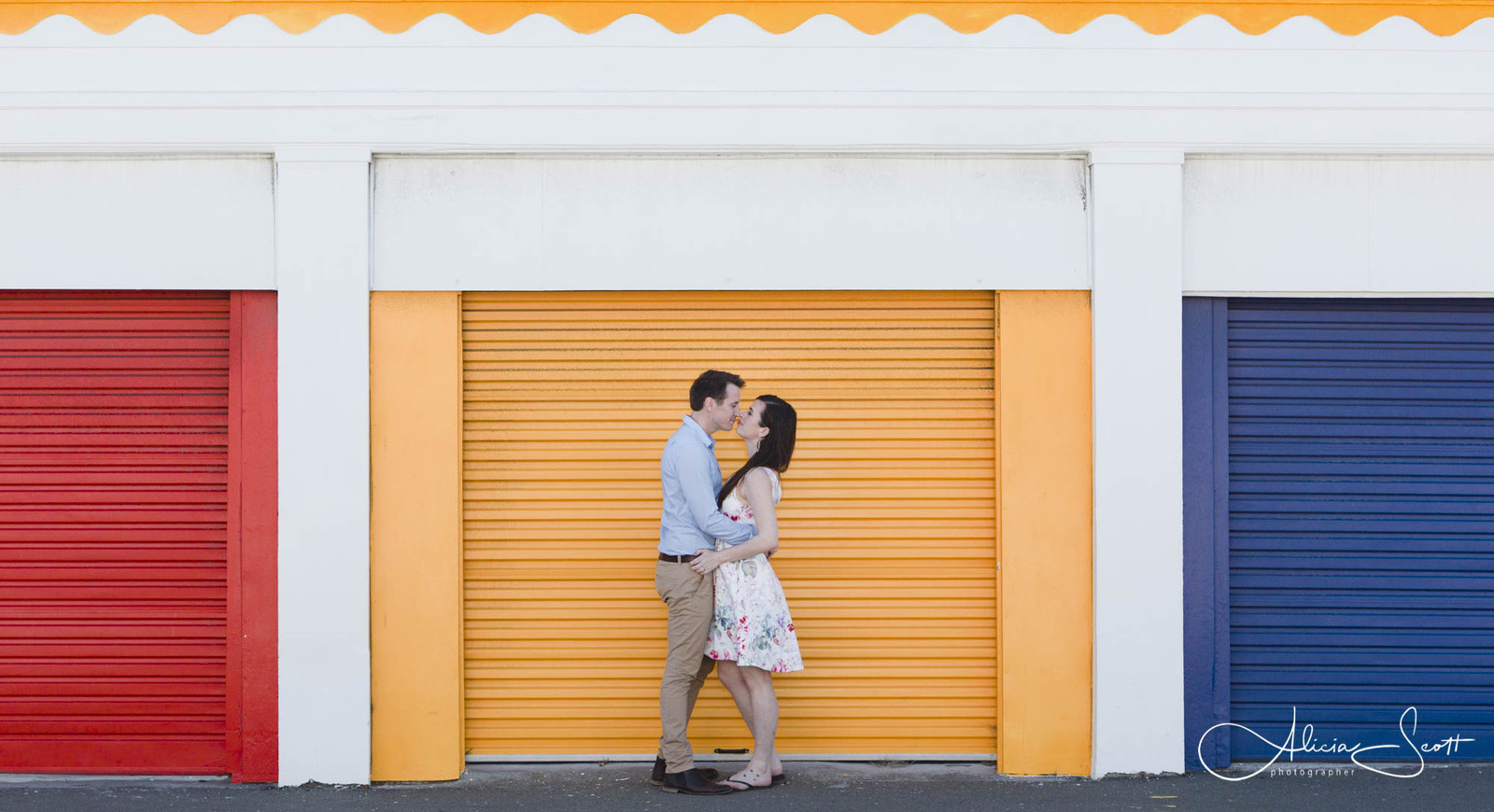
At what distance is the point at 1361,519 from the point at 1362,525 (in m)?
0.03

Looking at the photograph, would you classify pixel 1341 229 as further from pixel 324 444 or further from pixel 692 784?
pixel 324 444

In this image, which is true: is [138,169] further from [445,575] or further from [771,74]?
[771,74]

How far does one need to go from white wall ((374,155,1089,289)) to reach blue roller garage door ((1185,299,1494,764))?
1.20 metres

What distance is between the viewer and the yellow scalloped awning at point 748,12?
5547mm

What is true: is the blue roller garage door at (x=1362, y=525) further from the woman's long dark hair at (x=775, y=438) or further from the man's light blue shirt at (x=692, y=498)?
the man's light blue shirt at (x=692, y=498)

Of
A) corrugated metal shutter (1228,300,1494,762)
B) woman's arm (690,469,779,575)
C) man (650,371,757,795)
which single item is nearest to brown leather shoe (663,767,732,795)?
man (650,371,757,795)

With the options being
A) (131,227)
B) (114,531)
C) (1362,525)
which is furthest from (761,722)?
(131,227)

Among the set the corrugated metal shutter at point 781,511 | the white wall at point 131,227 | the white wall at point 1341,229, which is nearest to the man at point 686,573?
the corrugated metal shutter at point 781,511

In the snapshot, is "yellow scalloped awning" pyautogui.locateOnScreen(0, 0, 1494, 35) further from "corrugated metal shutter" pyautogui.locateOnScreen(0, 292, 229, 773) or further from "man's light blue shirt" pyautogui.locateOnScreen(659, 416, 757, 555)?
"man's light blue shirt" pyautogui.locateOnScreen(659, 416, 757, 555)

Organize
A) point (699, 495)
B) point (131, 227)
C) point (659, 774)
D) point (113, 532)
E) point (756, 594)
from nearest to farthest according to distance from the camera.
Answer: point (699, 495) < point (756, 594) < point (659, 774) < point (131, 227) < point (113, 532)

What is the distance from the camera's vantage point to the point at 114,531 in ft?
18.7

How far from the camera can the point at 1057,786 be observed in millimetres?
5477

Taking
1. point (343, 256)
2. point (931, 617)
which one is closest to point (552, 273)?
point (343, 256)

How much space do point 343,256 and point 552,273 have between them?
97cm
